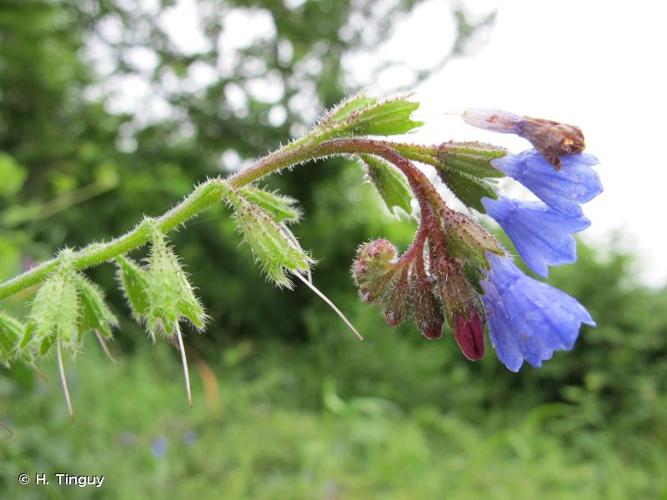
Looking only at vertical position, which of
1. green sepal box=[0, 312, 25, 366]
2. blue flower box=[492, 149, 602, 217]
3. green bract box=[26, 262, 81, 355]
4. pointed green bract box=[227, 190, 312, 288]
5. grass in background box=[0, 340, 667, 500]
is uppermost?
blue flower box=[492, 149, 602, 217]

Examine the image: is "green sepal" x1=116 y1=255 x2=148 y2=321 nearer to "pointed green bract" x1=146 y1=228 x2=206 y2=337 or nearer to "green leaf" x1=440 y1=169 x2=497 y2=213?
"pointed green bract" x1=146 y1=228 x2=206 y2=337

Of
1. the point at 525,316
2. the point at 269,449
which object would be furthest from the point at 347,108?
the point at 269,449

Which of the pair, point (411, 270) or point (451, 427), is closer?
point (411, 270)

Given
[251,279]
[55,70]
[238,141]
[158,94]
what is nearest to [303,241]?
[251,279]

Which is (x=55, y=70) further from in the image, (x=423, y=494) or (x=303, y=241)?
(x=423, y=494)

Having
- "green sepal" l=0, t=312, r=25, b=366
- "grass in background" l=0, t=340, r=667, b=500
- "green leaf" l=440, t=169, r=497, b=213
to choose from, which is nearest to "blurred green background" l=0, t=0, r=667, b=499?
"grass in background" l=0, t=340, r=667, b=500

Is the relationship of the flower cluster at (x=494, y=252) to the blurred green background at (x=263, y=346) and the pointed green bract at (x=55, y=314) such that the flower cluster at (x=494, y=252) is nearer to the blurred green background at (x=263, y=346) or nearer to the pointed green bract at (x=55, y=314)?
the pointed green bract at (x=55, y=314)
